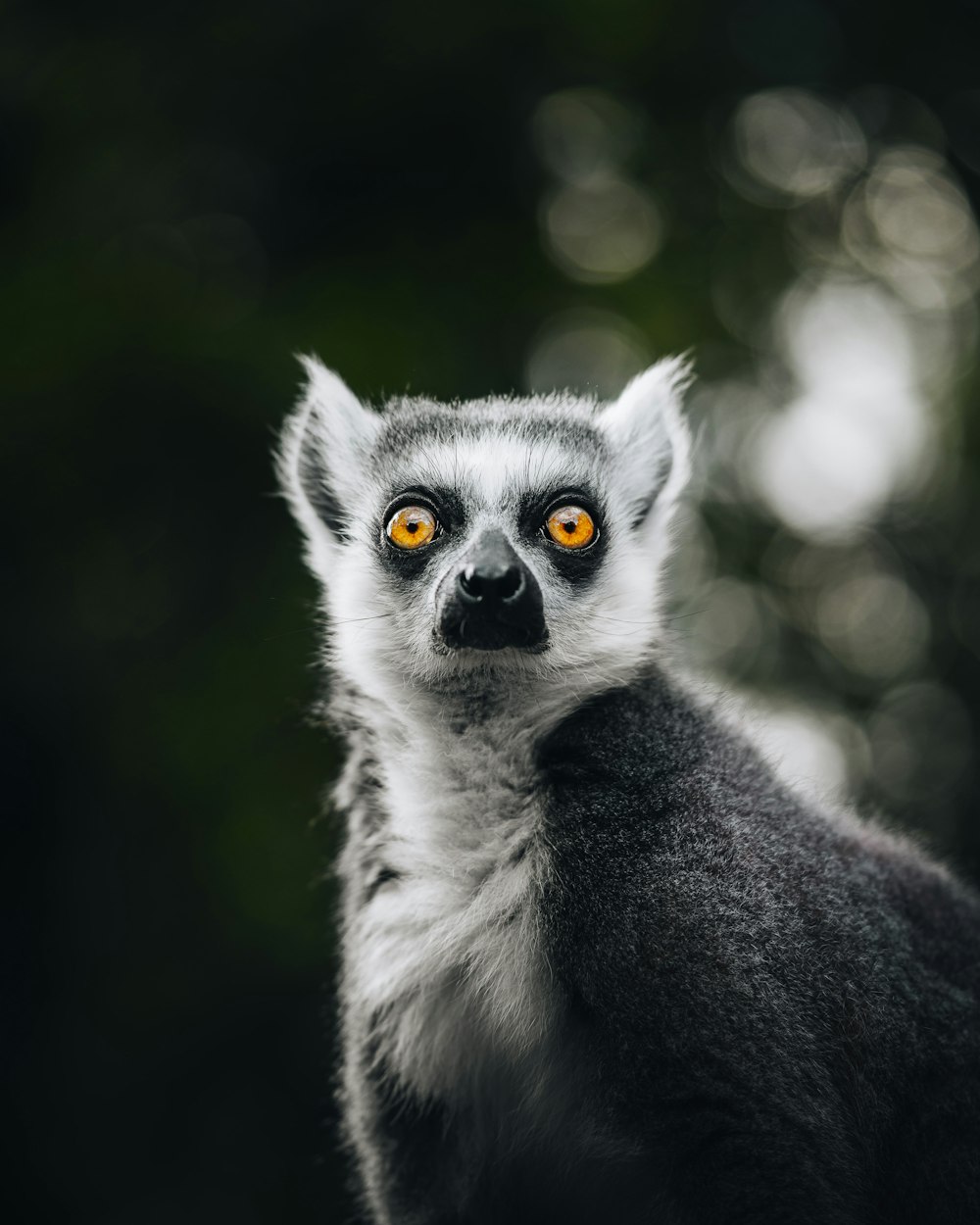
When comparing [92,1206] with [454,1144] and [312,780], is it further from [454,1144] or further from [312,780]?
[454,1144]

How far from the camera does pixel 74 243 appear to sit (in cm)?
552

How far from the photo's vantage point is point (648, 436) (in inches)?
127

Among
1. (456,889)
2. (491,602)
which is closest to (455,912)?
(456,889)

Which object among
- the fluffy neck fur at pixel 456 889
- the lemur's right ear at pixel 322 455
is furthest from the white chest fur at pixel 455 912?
the lemur's right ear at pixel 322 455

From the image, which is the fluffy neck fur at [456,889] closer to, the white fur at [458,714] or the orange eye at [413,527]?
the white fur at [458,714]

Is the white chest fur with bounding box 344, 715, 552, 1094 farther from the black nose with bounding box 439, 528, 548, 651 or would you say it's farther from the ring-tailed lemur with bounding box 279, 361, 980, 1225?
the black nose with bounding box 439, 528, 548, 651

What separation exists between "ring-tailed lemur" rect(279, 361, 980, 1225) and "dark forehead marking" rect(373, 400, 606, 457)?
12 mm

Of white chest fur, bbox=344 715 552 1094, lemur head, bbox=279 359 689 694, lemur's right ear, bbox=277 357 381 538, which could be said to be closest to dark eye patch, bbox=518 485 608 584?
lemur head, bbox=279 359 689 694

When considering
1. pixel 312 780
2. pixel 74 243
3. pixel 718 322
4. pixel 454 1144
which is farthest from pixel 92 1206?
pixel 718 322

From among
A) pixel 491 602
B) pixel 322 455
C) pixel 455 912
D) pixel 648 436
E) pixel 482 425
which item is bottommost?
pixel 455 912

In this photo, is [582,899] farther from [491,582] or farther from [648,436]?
[648,436]

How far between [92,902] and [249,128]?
14.6ft

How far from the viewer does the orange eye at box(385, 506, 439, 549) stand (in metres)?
2.82

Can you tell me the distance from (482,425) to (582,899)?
1421 millimetres
